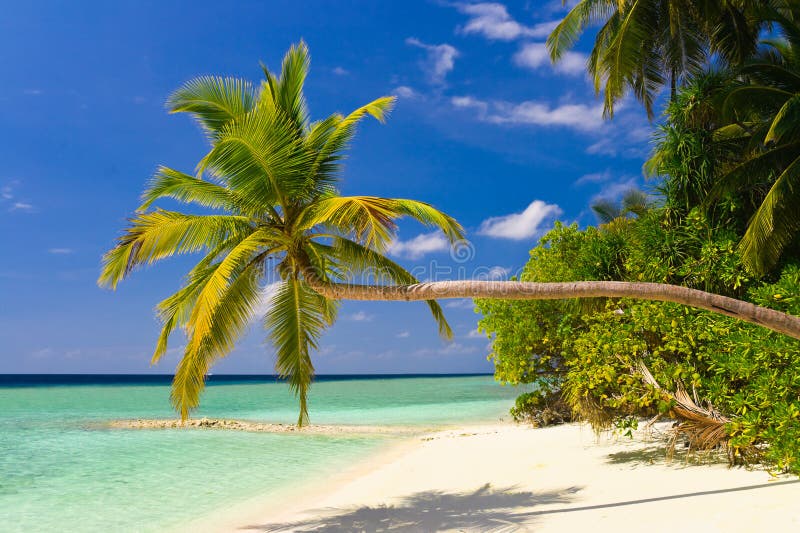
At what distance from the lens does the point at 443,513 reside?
26.1ft

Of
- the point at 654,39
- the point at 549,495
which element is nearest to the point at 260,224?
the point at 549,495

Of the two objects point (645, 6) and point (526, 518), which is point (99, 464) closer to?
point (526, 518)

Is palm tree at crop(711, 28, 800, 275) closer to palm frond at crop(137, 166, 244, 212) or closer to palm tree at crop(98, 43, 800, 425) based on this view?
palm tree at crop(98, 43, 800, 425)

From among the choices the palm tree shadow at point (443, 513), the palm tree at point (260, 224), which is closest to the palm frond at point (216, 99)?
the palm tree at point (260, 224)

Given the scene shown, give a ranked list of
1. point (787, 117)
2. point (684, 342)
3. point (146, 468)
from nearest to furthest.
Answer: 1. point (787, 117)
2. point (684, 342)
3. point (146, 468)

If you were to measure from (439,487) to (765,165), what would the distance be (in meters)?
7.27

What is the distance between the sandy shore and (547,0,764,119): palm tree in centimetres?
963

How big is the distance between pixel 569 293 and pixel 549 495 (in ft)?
12.1

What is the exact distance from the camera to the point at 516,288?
249 inches

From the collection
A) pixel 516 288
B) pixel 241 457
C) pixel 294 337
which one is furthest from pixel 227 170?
pixel 241 457

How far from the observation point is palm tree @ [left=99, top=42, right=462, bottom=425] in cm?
661

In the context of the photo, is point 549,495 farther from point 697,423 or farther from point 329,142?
point 329,142

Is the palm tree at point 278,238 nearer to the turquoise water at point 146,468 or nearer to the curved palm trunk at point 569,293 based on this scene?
the curved palm trunk at point 569,293

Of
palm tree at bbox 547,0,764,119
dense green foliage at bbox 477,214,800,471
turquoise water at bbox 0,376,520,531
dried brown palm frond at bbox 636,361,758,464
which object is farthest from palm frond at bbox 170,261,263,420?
palm tree at bbox 547,0,764,119
